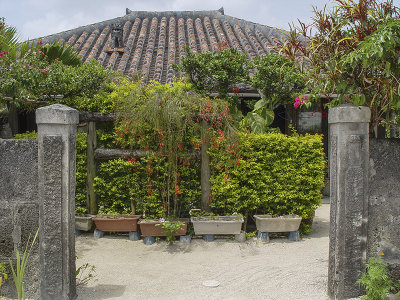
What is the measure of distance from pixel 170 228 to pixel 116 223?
0.94 m

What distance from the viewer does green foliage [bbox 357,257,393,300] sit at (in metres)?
3.54

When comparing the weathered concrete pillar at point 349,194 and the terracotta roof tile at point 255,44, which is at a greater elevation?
the terracotta roof tile at point 255,44

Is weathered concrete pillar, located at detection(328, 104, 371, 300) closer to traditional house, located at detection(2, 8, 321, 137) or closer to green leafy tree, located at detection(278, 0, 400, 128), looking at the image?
green leafy tree, located at detection(278, 0, 400, 128)

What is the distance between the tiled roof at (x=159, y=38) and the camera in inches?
373

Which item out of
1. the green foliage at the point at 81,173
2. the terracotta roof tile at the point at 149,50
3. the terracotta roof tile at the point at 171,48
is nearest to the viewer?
the green foliage at the point at 81,173

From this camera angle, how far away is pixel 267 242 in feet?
20.5

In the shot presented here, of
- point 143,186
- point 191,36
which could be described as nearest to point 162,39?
point 191,36

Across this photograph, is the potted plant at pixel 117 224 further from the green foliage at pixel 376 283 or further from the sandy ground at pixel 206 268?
the green foliage at pixel 376 283

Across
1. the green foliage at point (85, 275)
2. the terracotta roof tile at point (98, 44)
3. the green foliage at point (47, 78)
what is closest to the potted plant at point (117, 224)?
the green foliage at point (85, 275)

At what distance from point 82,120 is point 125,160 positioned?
96 centimetres

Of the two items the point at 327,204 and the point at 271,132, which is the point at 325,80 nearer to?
the point at 271,132

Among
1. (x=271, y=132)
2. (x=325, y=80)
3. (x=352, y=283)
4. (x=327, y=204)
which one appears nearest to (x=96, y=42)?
(x=271, y=132)

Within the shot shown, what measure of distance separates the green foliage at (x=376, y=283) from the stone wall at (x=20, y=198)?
311cm

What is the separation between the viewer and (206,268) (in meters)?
5.13
